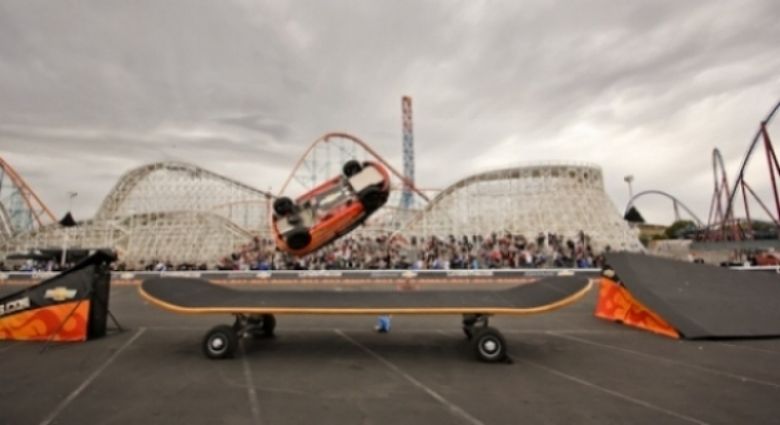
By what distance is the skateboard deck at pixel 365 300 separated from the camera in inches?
187

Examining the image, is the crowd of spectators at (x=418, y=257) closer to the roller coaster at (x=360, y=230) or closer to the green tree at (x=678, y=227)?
A: the roller coaster at (x=360, y=230)

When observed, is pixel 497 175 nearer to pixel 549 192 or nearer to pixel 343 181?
pixel 549 192

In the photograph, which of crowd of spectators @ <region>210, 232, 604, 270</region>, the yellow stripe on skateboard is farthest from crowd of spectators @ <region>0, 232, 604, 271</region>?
the yellow stripe on skateboard

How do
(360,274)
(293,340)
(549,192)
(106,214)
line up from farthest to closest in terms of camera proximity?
(106,214), (549,192), (360,274), (293,340)

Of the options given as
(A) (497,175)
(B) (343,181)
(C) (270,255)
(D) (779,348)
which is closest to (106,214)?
(C) (270,255)

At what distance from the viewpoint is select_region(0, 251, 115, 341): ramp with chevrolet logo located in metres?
5.92

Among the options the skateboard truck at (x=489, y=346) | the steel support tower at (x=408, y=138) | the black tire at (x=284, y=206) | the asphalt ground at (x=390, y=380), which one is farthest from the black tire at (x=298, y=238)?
the steel support tower at (x=408, y=138)

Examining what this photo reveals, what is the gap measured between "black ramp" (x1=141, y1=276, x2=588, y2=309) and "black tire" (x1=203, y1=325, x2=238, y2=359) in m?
0.36

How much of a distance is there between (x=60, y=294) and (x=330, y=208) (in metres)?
12.3

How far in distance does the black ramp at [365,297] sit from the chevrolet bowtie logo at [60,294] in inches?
55.7

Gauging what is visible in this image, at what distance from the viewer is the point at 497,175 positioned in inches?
1359

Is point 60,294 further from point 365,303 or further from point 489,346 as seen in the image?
point 489,346

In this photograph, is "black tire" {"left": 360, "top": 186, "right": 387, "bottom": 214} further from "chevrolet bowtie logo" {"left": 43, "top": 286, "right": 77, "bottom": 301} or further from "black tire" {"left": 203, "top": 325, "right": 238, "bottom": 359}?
"black tire" {"left": 203, "top": 325, "right": 238, "bottom": 359}

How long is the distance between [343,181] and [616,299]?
12679 millimetres
